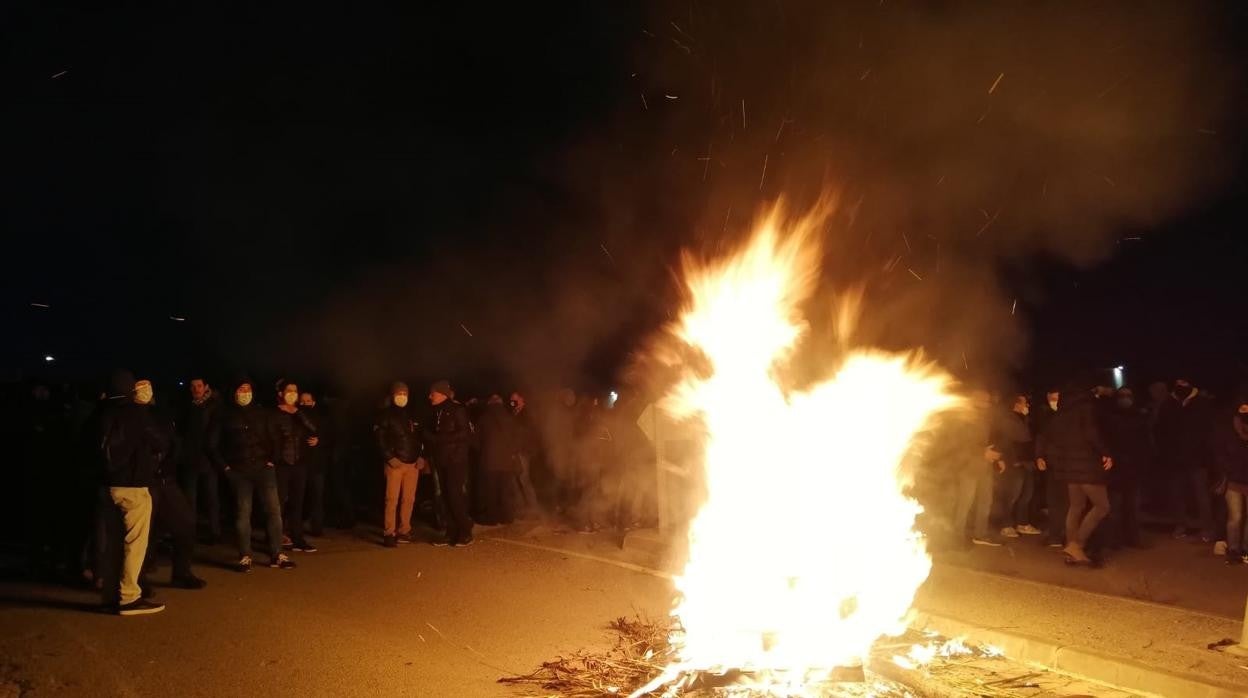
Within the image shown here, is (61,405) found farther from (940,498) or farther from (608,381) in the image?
(608,381)

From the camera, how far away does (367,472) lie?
13.2m

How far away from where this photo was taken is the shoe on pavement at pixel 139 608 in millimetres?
7348

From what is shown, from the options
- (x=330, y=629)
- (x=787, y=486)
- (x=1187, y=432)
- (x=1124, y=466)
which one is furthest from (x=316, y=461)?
(x=1187, y=432)

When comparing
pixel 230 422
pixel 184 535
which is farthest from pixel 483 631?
pixel 230 422

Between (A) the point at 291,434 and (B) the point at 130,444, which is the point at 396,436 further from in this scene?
(B) the point at 130,444

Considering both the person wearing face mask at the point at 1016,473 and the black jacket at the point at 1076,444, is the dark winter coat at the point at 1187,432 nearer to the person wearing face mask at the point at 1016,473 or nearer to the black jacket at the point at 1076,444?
the person wearing face mask at the point at 1016,473

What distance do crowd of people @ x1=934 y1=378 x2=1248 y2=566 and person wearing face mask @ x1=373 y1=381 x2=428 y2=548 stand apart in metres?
6.20

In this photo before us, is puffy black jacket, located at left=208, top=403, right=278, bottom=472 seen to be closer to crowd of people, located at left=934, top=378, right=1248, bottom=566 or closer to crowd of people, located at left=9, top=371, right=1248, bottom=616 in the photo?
crowd of people, located at left=9, top=371, right=1248, bottom=616

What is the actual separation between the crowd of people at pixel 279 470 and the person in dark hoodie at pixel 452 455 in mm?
18

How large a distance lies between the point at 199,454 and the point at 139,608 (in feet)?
11.1

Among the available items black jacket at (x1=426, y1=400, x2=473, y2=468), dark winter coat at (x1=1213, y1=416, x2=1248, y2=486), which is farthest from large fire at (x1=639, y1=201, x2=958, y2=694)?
black jacket at (x1=426, y1=400, x2=473, y2=468)

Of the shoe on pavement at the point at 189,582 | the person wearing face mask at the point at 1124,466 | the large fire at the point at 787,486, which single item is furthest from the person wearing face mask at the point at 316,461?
the person wearing face mask at the point at 1124,466

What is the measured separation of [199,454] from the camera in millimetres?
10508

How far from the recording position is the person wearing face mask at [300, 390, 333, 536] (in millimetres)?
10773
